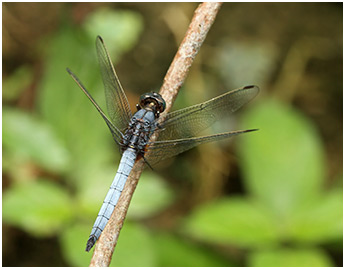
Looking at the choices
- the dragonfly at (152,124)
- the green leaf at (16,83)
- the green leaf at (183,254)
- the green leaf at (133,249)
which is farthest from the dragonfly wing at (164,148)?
the green leaf at (16,83)

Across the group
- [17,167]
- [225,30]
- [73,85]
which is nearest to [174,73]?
[73,85]

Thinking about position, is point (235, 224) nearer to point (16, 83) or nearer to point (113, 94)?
point (113, 94)

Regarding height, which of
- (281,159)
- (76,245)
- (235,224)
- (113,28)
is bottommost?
(76,245)

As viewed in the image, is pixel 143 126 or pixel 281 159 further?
pixel 281 159

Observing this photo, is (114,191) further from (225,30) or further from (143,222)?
(225,30)

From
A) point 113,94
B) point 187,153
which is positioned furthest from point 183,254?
point 113,94

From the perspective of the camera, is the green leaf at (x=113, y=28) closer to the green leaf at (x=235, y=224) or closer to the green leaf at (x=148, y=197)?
the green leaf at (x=148, y=197)

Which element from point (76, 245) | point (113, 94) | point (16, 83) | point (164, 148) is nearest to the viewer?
point (164, 148)
